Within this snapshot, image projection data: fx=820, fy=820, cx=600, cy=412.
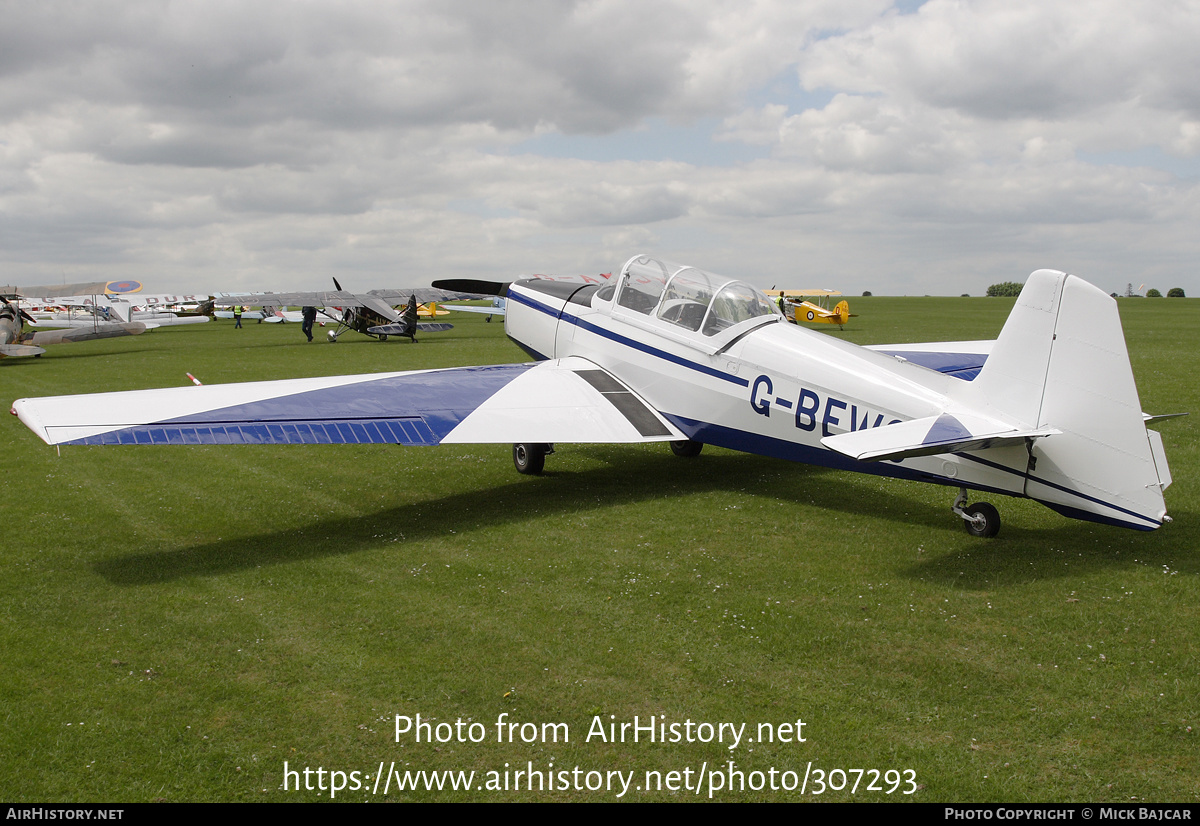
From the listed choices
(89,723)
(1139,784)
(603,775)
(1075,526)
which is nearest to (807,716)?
(603,775)

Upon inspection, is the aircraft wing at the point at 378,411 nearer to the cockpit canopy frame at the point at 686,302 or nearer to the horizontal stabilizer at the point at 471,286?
the cockpit canopy frame at the point at 686,302

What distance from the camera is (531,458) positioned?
9.21 metres

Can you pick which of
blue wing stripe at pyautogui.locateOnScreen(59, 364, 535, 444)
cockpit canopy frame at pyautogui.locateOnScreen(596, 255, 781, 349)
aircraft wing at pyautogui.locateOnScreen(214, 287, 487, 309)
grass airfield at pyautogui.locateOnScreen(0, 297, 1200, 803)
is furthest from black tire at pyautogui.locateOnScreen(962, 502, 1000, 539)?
aircraft wing at pyautogui.locateOnScreen(214, 287, 487, 309)

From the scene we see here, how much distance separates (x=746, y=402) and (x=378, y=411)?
131 inches

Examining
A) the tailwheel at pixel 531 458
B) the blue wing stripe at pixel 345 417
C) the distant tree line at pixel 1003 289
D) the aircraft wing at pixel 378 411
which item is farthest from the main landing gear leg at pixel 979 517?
the distant tree line at pixel 1003 289

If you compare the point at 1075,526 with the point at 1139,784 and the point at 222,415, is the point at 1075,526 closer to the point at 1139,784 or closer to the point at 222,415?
the point at 1139,784

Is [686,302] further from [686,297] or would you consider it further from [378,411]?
[378,411]

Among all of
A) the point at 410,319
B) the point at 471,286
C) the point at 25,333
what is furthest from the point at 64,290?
the point at 471,286

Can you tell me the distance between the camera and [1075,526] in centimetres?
668

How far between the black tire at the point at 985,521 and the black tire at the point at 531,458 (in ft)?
14.8

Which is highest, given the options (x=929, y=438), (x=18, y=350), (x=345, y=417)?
(x=929, y=438)

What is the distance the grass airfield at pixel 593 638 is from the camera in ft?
11.6

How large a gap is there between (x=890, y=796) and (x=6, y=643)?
4.89m

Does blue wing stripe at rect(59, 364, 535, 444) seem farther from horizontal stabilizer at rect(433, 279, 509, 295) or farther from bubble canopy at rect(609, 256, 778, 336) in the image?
horizontal stabilizer at rect(433, 279, 509, 295)
